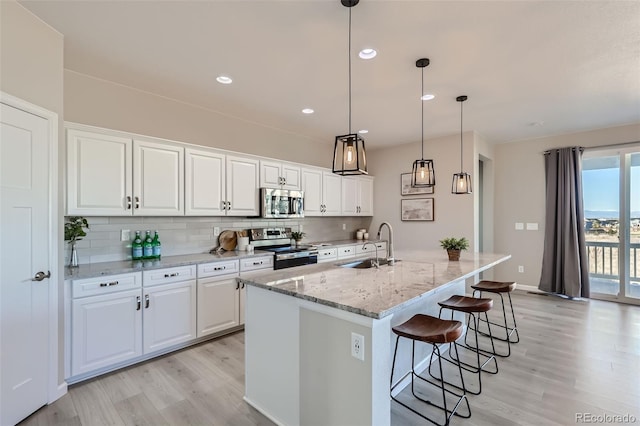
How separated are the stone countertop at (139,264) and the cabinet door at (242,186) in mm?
587

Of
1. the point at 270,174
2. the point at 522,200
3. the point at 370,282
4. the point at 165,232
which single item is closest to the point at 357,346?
the point at 370,282

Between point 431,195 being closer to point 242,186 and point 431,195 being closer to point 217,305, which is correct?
point 242,186

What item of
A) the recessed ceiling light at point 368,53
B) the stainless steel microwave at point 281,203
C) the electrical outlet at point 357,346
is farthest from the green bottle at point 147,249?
the recessed ceiling light at point 368,53

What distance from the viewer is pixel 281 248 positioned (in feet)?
14.2

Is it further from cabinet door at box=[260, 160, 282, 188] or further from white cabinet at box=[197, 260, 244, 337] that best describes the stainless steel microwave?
white cabinet at box=[197, 260, 244, 337]

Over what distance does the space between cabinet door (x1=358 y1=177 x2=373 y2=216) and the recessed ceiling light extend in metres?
3.36

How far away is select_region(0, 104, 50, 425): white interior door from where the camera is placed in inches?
75.9

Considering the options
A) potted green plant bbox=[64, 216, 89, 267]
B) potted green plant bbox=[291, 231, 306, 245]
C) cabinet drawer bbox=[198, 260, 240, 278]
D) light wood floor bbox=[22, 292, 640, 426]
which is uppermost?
potted green plant bbox=[64, 216, 89, 267]

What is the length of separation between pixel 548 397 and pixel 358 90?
3.17 metres

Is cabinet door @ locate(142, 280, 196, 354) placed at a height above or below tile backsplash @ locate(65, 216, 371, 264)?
below

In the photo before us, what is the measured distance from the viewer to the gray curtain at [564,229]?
15.9ft

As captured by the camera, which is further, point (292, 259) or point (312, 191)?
point (312, 191)

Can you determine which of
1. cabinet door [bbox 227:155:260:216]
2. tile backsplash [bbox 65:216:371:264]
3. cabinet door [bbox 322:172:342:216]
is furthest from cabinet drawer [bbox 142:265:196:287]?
cabinet door [bbox 322:172:342:216]

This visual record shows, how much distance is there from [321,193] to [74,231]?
10.8 feet
